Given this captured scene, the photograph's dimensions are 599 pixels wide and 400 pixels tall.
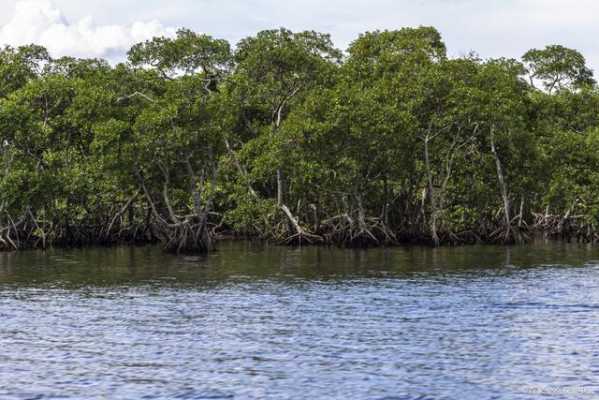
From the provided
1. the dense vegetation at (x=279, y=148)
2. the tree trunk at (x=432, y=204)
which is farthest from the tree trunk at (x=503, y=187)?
the tree trunk at (x=432, y=204)

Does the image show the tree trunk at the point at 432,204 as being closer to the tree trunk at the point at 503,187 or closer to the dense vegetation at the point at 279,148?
the dense vegetation at the point at 279,148

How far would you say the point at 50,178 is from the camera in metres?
56.9

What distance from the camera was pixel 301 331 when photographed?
26312 millimetres

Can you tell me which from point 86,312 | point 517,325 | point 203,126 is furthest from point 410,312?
point 203,126

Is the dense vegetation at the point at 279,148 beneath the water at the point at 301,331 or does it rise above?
above

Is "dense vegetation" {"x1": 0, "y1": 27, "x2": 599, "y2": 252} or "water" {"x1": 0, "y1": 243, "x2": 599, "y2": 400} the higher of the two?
"dense vegetation" {"x1": 0, "y1": 27, "x2": 599, "y2": 252}

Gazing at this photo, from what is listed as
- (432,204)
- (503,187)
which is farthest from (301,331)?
(503,187)

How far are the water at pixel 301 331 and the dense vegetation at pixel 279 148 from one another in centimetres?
1211

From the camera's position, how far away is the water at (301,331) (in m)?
19.8

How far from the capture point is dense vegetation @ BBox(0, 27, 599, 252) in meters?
56.0

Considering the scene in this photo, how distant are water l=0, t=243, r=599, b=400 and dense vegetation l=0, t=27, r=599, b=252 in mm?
12111

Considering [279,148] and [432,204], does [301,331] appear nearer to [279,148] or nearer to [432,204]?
[279,148]

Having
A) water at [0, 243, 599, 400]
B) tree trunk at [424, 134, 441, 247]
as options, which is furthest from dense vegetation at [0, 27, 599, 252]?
water at [0, 243, 599, 400]

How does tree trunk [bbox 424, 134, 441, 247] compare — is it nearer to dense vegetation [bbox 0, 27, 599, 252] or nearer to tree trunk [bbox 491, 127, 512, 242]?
dense vegetation [bbox 0, 27, 599, 252]
